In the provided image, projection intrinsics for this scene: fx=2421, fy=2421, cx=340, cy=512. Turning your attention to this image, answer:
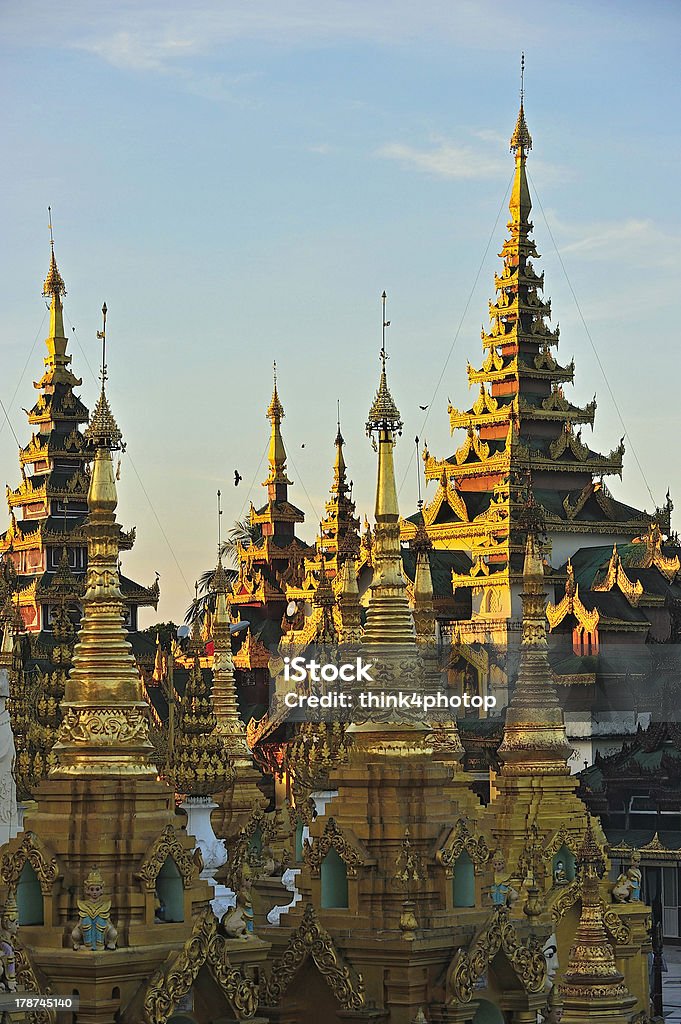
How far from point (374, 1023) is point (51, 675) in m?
6.41

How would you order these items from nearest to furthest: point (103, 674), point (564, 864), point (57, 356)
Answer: point (103, 674) < point (564, 864) < point (57, 356)

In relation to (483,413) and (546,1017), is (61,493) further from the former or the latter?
(546,1017)

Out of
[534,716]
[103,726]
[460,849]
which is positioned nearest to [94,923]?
[103,726]

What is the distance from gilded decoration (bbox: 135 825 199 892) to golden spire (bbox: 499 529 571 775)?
11.2m

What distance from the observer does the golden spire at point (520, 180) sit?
68.9m

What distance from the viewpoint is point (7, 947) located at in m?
17.9

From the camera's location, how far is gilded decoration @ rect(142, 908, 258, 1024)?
19.7 m

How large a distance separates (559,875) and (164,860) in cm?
1043

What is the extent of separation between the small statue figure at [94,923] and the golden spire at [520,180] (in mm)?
51377

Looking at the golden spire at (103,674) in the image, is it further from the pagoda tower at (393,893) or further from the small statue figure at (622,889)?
the small statue figure at (622,889)

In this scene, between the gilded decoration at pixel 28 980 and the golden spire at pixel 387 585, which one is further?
the golden spire at pixel 387 585

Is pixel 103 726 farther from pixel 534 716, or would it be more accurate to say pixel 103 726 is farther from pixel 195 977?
pixel 534 716
